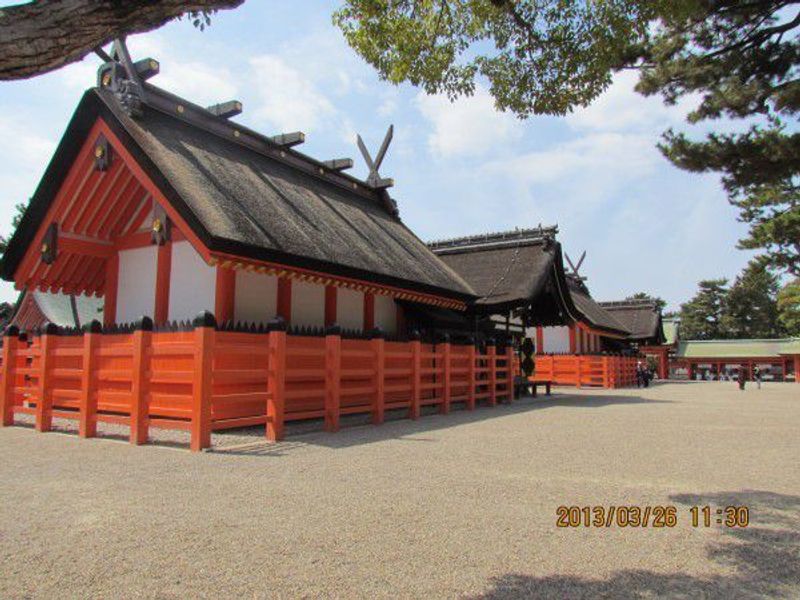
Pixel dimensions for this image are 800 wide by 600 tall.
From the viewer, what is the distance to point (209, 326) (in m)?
6.78

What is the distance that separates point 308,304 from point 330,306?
1.68ft

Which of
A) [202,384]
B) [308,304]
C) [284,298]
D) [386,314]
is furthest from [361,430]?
[386,314]

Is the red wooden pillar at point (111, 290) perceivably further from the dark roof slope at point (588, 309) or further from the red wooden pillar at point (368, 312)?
the dark roof slope at point (588, 309)

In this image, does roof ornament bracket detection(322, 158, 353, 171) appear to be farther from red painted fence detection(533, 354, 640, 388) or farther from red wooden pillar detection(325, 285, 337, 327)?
red painted fence detection(533, 354, 640, 388)

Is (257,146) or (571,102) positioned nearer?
(571,102)

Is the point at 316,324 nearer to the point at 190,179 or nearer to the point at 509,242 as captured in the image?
the point at 190,179

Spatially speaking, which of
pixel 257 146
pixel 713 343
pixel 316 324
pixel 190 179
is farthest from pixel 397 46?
pixel 713 343

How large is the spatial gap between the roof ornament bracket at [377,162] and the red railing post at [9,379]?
10158mm

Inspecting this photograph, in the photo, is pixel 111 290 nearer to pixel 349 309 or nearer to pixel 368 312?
pixel 349 309

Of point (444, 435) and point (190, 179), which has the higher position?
point (190, 179)

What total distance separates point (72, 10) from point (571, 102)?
15.2 feet

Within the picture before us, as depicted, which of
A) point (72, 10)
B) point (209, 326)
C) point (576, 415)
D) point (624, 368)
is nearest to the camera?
point (72, 10)

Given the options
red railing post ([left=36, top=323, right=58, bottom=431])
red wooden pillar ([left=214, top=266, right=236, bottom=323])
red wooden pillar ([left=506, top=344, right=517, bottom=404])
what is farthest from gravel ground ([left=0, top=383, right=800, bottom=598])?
red wooden pillar ([left=506, top=344, right=517, bottom=404])
